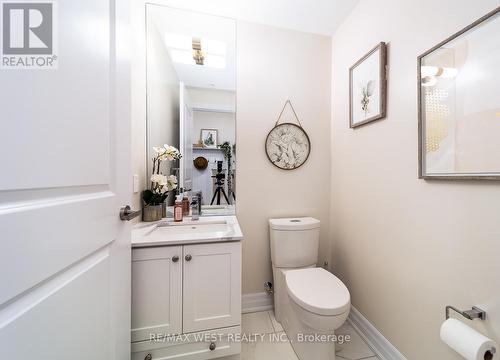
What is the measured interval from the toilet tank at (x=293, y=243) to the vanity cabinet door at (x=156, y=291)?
703 millimetres

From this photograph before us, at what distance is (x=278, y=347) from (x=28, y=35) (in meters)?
1.77

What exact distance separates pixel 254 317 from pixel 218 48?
6.94 ft

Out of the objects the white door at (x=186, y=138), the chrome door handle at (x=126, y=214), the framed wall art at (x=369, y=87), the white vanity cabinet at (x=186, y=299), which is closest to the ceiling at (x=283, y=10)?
the framed wall art at (x=369, y=87)

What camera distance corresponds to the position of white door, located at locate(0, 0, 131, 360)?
412 millimetres

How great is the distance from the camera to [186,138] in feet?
5.24

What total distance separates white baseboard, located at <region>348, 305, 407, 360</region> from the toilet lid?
41 cm

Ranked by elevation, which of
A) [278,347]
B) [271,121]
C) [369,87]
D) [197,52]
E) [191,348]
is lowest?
[278,347]

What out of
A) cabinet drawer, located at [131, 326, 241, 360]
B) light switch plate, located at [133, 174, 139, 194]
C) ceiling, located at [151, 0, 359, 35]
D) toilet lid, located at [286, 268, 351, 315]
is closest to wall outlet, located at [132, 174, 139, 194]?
light switch plate, located at [133, 174, 139, 194]

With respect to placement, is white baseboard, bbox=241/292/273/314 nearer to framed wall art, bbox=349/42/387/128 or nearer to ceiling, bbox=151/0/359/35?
framed wall art, bbox=349/42/387/128

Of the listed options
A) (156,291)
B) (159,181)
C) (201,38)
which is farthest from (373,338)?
(201,38)

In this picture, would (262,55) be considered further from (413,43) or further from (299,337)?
(299,337)

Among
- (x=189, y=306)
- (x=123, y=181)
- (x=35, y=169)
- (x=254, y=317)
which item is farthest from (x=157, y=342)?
(x=35, y=169)

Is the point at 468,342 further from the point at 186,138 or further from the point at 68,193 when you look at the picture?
the point at 186,138

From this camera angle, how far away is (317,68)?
172 cm
